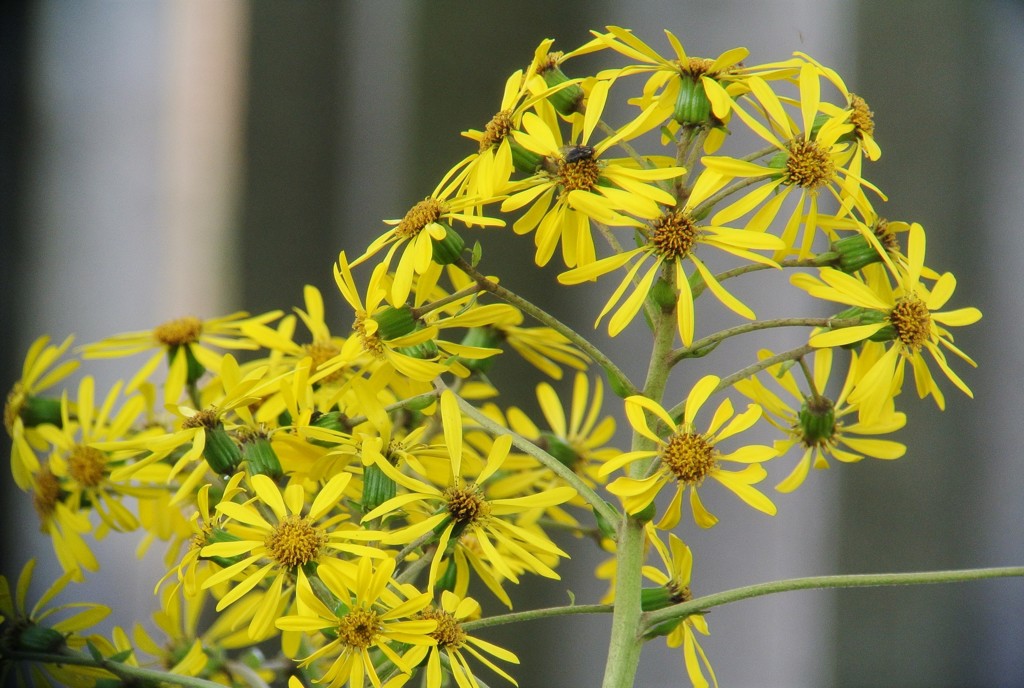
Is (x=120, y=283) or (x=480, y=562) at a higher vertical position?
(x=120, y=283)

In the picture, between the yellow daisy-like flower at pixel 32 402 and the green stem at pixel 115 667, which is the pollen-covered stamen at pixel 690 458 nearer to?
the green stem at pixel 115 667

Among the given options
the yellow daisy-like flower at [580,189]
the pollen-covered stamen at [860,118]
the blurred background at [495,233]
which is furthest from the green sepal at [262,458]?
the blurred background at [495,233]

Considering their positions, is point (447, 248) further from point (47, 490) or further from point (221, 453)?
point (47, 490)

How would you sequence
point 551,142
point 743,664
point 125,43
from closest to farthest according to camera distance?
1. point 551,142
2. point 743,664
3. point 125,43

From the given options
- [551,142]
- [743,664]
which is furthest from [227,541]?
[743,664]

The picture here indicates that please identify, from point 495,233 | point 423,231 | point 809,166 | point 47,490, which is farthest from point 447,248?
point 495,233

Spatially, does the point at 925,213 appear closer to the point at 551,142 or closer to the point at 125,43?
the point at 551,142
